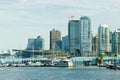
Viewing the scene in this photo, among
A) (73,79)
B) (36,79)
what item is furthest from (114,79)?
(36,79)

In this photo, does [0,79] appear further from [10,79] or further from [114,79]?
[114,79]

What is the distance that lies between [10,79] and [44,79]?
309 inches

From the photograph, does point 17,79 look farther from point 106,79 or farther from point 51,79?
point 106,79

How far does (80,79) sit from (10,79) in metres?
16.6

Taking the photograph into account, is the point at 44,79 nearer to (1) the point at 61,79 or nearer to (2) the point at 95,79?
(1) the point at 61,79

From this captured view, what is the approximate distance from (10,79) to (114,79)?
2384 cm

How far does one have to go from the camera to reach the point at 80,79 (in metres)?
127

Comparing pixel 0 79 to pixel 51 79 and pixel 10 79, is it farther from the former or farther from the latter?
pixel 51 79

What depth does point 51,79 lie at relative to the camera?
409 ft

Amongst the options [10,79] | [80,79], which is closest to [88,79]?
[80,79]

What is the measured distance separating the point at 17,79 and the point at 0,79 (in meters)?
3.90

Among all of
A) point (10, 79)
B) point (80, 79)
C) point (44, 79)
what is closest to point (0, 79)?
point (10, 79)

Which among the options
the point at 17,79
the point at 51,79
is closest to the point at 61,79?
the point at 51,79

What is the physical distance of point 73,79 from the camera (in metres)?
126
